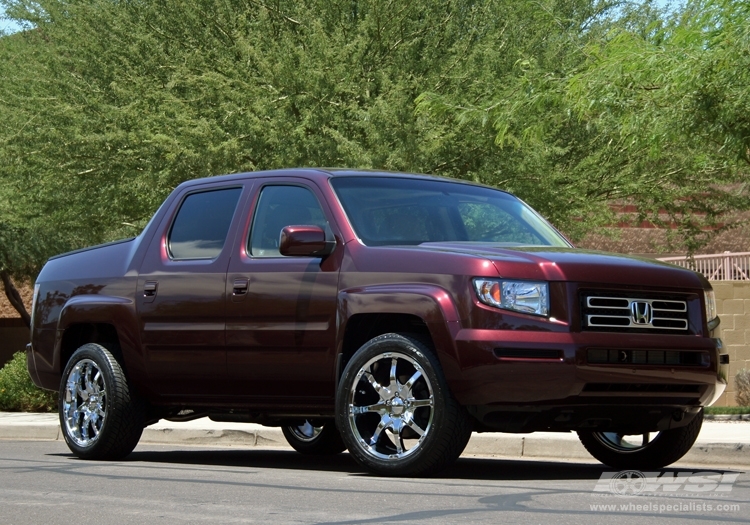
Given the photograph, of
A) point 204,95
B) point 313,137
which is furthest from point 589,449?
point 204,95

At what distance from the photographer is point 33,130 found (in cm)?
2089

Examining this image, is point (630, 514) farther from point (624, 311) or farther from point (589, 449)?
point (589, 449)

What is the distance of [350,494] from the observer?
7215 mm

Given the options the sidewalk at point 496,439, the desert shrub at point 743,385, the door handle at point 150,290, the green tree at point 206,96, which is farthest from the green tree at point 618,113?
the door handle at point 150,290

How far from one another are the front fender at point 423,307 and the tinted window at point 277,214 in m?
0.89

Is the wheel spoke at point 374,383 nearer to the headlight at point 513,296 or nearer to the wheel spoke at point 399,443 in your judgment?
the wheel spoke at point 399,443

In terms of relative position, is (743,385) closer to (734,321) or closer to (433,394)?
(734,321)

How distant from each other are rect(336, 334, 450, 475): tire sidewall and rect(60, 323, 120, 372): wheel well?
263cm

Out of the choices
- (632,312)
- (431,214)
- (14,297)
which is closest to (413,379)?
(632,312)

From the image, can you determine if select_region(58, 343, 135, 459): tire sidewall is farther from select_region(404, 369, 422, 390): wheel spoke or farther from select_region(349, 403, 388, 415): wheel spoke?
select_region(404, 369, 422, 390): wheel spoke

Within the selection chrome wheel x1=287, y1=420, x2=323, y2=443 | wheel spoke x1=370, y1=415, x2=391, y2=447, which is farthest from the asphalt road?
chrome wheel x1=287, y1=420, x2=323, y2=443

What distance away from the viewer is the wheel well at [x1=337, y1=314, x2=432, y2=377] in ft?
27.1

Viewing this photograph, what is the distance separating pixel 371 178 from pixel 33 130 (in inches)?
511

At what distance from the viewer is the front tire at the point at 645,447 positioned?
29.2 ft
